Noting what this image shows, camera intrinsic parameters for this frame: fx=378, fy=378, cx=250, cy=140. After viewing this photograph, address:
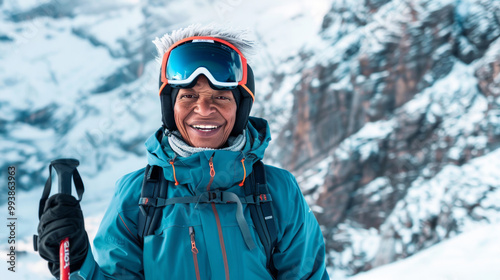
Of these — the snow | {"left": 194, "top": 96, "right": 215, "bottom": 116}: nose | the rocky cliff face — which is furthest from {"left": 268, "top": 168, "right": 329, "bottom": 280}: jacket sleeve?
the rocky cliff face

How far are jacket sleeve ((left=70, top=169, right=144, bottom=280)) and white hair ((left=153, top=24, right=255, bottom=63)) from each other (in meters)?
0.84

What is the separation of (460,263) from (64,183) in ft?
15.8

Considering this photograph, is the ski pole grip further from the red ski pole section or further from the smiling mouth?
the smiling mouth

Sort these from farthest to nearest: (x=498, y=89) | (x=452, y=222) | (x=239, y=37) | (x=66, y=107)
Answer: (x=66, y=107) → (x=498, y=89) → (x=452, y=222) → (x=239, y=37)

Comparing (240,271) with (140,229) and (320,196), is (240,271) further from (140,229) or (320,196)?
(320,196)

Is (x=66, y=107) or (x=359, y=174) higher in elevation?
(x=66, y=107)

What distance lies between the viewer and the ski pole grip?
140cm

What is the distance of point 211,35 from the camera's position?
6.80ft

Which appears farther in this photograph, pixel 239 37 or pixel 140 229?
pixel 239 37

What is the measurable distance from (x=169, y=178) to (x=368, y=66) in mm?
46641

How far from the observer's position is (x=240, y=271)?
5.61 ft

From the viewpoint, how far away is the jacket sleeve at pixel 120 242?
66.1 inches

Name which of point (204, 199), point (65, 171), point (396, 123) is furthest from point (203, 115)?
point (396, 123)

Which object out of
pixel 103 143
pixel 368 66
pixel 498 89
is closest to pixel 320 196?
pixel 368 66
